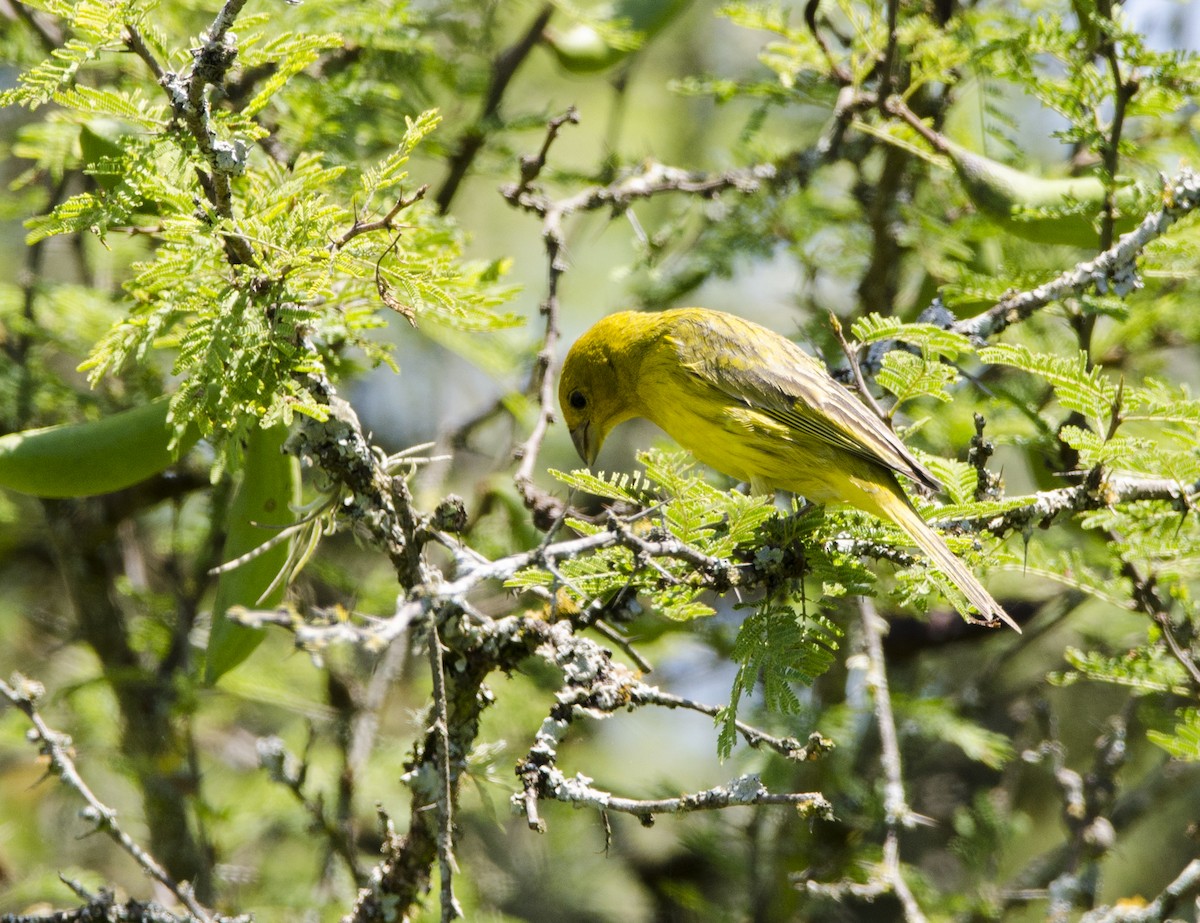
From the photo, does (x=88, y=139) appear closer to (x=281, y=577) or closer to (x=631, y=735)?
(x=281, y=577)

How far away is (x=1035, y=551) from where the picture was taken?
11.9 feet

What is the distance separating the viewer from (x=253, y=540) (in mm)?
2629

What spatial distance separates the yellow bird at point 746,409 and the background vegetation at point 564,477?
129 millimetres

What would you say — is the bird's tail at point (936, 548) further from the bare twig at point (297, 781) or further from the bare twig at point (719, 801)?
the bare twig at point (297, 781)

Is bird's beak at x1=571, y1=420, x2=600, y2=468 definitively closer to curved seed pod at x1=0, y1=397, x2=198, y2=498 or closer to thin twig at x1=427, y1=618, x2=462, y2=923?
curved seed pod at x1=0, y1=397, x2=198, y2=498

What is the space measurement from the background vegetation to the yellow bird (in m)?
0.13

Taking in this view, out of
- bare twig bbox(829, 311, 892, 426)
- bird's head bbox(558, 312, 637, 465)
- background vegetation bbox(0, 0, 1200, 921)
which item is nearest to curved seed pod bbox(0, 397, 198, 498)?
background vegetation bbox(0, 0, 1200, 921)

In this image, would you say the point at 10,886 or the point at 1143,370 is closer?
the point at 10,886

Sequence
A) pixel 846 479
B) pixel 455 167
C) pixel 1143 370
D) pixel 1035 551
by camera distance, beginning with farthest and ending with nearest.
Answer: pixel 1143 370 < pixel 455 167 < pixel 1035 551 < pixel 846 479

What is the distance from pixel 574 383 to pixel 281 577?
7.09 ft

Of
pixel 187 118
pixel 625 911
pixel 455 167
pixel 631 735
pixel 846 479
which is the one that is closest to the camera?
pixel 187 118

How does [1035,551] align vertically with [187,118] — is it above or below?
below

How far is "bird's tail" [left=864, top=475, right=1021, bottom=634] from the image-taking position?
2.68m

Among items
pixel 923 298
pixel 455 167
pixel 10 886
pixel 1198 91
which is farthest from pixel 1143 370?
pixel 10 886
